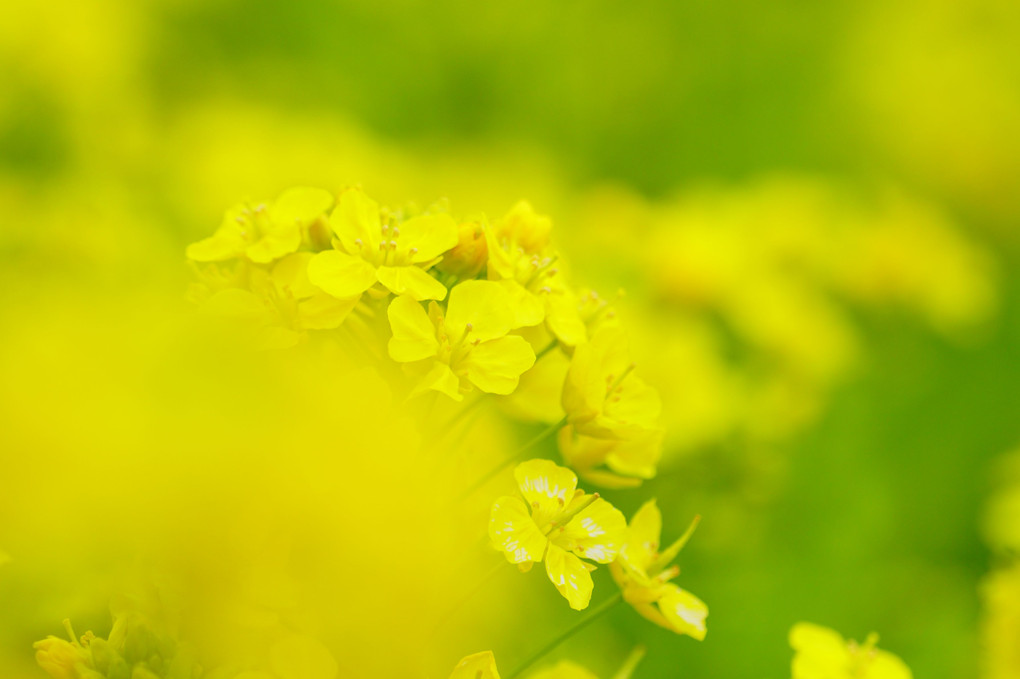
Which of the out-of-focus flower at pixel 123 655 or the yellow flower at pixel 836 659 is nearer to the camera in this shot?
the out-of-focus flower at pixel 123 655

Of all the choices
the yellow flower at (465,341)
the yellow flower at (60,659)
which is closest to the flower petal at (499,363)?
the yellow flower at (465,341)

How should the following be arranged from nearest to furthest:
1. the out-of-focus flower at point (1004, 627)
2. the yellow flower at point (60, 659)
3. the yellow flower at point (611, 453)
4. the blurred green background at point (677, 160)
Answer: the yellow flower at point (60, 659)
the yellow flower at point (611, 453)
the out-of-focus flower at point (1004, 627)
the blurred green background at point (677, 160)

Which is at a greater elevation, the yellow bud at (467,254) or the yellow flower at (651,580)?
the yellow bud at (467,254)

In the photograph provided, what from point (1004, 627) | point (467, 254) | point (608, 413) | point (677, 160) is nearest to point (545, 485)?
point (608, 413)

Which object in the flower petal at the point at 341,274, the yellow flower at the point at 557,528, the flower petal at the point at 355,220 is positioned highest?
the flower petal at the point at 355,220

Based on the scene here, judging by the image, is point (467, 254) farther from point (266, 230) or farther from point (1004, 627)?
point (1004, 627)

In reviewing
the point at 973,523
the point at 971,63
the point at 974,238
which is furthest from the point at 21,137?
the point at 971,63

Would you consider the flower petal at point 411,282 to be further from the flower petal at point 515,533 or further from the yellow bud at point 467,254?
the flower petal at point 515,533
